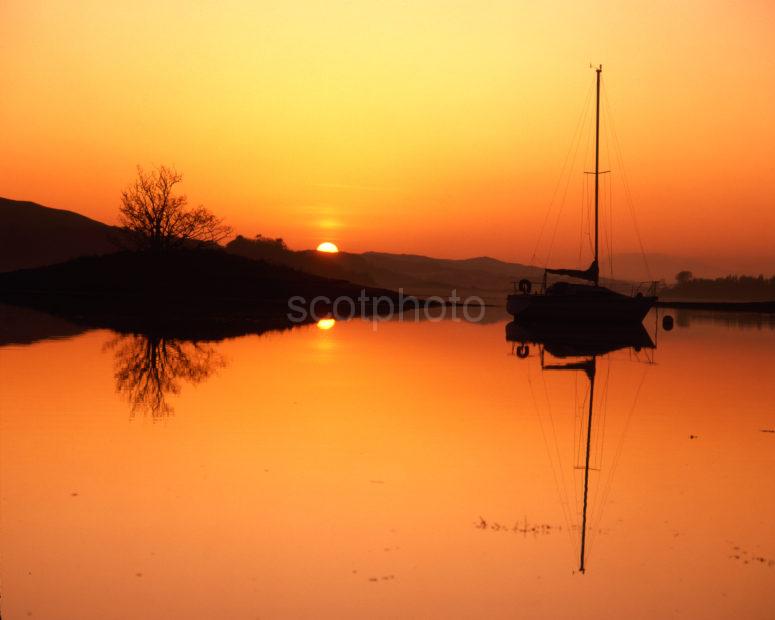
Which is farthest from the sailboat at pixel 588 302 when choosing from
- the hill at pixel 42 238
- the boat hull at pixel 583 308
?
the hill at pixel 42 238

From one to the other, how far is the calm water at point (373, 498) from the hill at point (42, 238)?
16444 centimetres

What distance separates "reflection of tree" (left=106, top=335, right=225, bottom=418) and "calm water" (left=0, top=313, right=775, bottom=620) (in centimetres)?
16

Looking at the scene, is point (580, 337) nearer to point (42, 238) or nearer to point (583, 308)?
point (583, 308)

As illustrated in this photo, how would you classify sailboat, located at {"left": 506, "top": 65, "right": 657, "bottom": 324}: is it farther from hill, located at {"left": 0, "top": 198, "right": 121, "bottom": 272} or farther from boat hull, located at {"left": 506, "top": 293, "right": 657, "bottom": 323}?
hill, located at {"left": 0, "top": 198, "right": 121, "bottom": 272}

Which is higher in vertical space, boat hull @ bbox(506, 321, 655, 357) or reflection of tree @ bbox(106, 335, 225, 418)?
boat hull @ bbox(506, 321, 655, 357)

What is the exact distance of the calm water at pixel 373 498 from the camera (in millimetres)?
7754

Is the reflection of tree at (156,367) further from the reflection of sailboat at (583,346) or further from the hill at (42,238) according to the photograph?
the hill at (42,238)

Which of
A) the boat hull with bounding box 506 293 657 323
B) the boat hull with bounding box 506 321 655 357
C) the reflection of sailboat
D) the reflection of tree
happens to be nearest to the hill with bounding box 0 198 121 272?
the boat hull with bounding box 506 293 657 323

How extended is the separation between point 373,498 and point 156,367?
45.2 ft

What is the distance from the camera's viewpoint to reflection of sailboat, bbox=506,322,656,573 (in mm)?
12993

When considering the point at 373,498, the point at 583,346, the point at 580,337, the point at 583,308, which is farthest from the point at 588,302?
the point at 373,498

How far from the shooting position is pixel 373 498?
1075cm

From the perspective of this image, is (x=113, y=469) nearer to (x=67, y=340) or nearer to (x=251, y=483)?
(x=251, y=483)

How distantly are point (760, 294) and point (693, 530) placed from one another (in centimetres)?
18839
